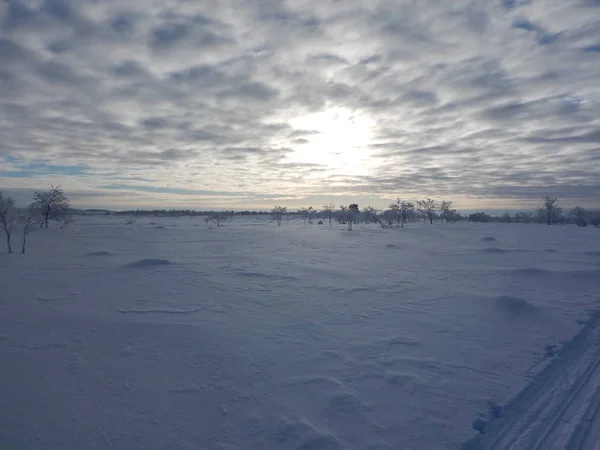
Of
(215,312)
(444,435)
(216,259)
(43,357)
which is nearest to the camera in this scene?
(444,435)

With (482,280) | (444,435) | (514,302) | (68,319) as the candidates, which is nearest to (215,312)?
(68,319)

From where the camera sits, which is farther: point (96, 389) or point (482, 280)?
point (482, 280)

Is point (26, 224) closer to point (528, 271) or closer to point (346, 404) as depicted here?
point (346, 404)

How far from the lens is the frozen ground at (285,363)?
12.6 feet

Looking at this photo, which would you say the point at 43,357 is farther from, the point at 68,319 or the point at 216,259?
the point at 216,259

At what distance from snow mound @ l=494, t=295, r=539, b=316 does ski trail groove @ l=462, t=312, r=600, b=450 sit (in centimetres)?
297

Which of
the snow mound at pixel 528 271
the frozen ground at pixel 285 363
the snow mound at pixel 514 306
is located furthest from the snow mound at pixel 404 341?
the snow mound at pixel 528 271

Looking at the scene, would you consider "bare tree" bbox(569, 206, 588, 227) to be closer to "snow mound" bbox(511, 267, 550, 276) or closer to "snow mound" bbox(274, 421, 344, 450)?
"snow mound" bbox(511, 267, 550, 276)

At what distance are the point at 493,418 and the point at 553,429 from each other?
628 mm

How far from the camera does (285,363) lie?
18.3ft

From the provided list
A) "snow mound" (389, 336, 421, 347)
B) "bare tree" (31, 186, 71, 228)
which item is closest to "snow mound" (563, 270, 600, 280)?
"snow mound" (389, 336, 421, 347)

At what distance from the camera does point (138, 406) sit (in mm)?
4227

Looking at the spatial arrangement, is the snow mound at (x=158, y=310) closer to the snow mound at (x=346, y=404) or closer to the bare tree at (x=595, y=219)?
the snow mound at (x=346, y=404)

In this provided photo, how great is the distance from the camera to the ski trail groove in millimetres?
3607
